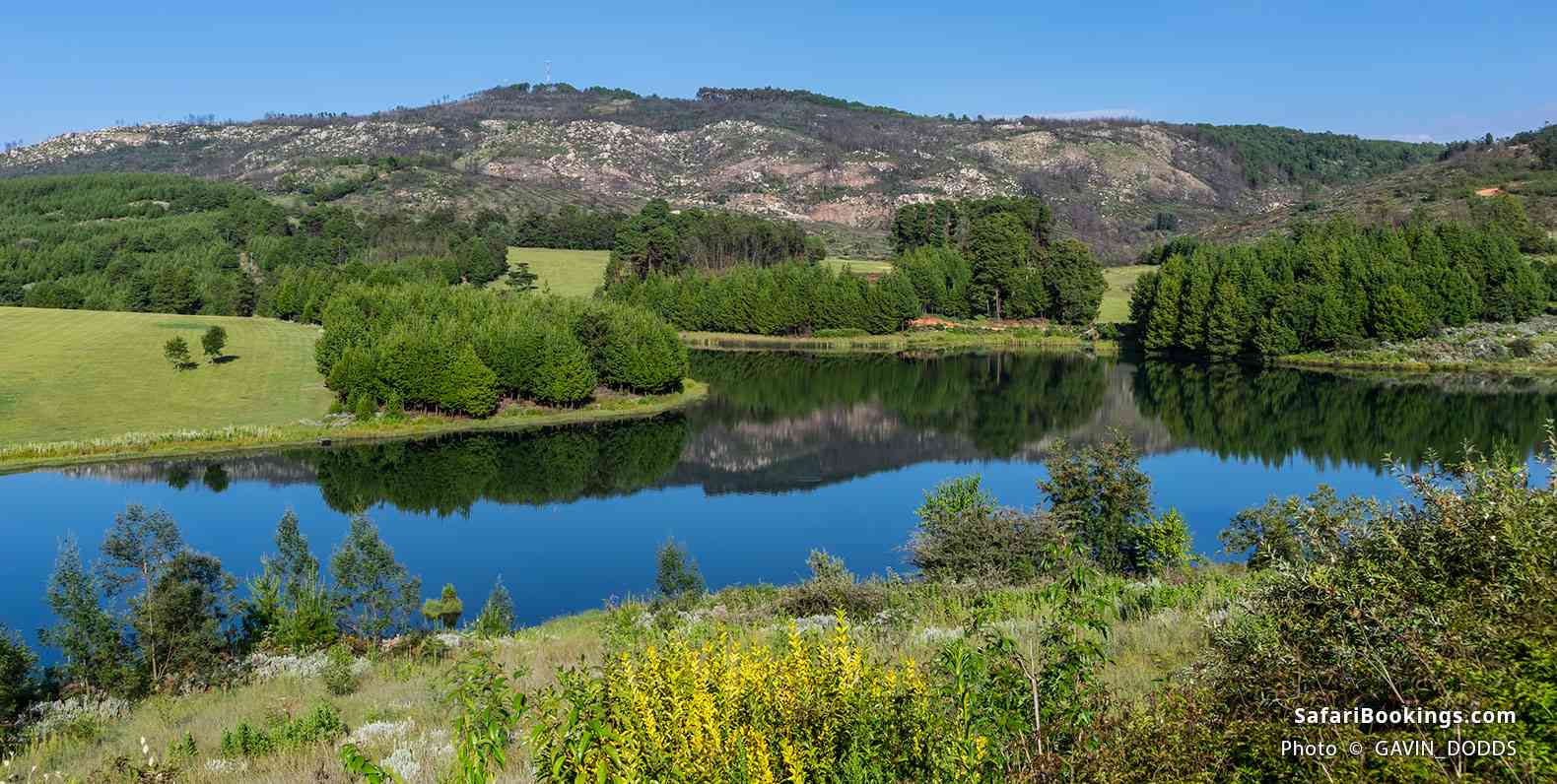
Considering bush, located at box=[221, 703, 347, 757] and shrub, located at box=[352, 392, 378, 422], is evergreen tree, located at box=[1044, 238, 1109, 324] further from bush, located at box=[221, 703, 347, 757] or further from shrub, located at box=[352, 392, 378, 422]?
bush, located at box=[221, 703, 347, 757]

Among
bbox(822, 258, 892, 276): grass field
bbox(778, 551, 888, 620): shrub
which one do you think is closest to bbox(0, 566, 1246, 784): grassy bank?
bbox(778, 551, 888, 620): shrub

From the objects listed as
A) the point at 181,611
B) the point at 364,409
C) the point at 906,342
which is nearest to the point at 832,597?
the point at 181,611

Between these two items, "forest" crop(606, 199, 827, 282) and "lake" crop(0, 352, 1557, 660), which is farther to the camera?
"forest" crop(606, 199, 827, 282)

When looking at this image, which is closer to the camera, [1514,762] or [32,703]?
[1514,762]

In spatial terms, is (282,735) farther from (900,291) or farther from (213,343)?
(900,291)

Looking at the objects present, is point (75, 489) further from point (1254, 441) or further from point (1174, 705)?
point (1254, 441)

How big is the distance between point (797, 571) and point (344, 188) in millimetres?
174422

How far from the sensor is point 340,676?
13.3m

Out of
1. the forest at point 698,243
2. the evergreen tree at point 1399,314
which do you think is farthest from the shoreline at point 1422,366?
the forest at point 698,243

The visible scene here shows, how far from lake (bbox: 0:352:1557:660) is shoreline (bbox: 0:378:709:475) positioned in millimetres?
1351

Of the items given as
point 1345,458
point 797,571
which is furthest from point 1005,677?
point 1345,458

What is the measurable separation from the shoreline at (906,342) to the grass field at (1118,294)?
32.0ft

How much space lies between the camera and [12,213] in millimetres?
150875

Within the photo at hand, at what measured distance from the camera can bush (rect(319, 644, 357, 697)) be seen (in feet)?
43.0
